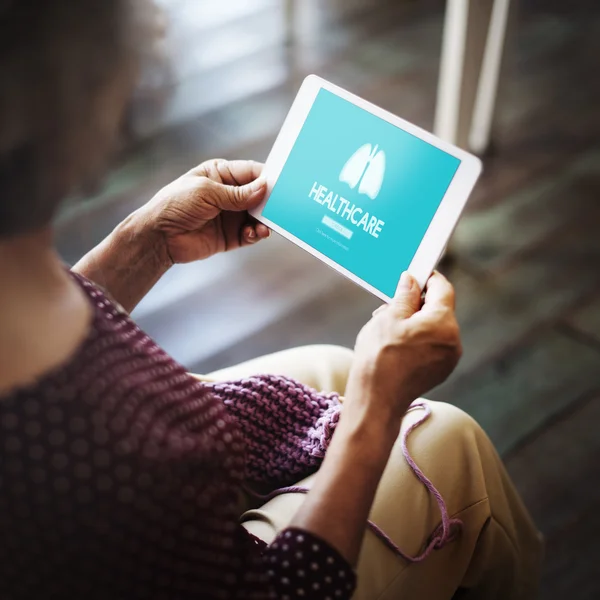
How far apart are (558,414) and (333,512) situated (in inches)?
35.5

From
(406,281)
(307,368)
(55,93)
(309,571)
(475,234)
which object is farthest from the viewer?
(475,234)

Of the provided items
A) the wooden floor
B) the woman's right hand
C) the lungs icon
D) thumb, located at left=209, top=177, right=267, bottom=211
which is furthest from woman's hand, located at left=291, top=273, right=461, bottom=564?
the wooden floor

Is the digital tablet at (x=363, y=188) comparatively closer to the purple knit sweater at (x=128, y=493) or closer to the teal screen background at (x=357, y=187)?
the teal screen background at (x=357, y=187)

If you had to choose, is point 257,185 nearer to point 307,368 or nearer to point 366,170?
point 366,170

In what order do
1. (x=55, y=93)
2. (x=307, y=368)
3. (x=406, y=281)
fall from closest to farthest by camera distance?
(x=55, y=93)
(x=406, y=281)
(x=307, y=368)

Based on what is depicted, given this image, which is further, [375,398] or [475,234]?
[475,234]

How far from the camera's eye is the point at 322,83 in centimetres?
94

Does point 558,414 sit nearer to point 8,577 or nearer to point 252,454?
point 252,454

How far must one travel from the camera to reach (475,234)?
5.80 ft

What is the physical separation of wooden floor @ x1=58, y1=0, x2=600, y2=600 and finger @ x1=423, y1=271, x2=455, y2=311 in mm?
482

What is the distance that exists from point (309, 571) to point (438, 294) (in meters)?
0.33

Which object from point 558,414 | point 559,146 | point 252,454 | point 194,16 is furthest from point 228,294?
point 194,16

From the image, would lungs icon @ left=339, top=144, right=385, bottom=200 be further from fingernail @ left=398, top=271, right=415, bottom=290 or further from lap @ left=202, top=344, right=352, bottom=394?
lap @ left=202, top=344, right=352, bottom=394

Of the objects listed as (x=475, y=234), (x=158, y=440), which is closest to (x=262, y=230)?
(x=158, y=440)
